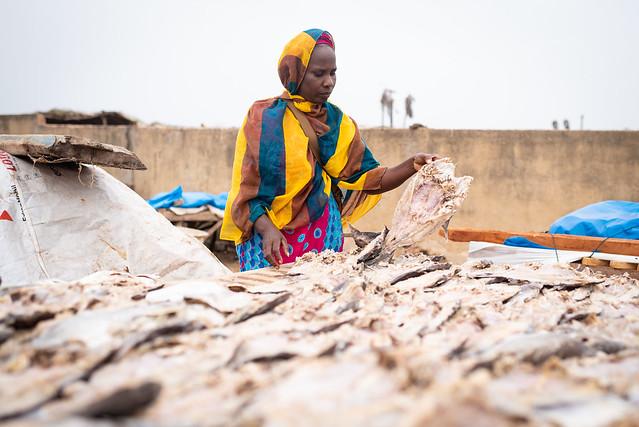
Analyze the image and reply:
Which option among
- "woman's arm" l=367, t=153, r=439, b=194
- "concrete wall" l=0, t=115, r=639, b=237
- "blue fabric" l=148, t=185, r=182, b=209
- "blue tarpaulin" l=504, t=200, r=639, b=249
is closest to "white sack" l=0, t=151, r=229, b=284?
"woman's arm" l=367, t=153, r=439, b=194

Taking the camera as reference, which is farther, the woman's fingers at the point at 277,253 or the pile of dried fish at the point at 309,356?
the woman's fingers at the point at 277,253

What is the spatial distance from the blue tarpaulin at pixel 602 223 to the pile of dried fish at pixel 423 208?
1589 mm

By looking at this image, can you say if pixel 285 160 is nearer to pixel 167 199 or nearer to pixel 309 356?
pixel 309 356

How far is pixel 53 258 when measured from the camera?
2678 mm

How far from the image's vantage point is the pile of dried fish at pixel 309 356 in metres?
0.78

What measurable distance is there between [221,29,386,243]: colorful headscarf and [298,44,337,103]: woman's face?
30 mm

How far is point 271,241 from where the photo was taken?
7.51 ft

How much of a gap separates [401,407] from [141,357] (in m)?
0.53

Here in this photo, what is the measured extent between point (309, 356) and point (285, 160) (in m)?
1.56

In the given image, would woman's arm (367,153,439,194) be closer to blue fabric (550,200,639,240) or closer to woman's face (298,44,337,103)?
woman's face (298,44,337,103)

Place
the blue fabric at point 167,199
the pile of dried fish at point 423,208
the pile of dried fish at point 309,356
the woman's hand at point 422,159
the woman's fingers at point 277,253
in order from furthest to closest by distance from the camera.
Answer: the blue fabric at point 167,199, the woman's hand at point 422,159, the woman's fingers at point 277,253, the pile of dried fish at point 423,208, the pile of dried fish at point 309,356

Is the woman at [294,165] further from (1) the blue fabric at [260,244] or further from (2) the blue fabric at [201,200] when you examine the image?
(2) the blue fabric at [201,200]

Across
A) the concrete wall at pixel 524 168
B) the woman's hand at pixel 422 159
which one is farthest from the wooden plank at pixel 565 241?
the concrete wall at pixel 524 168

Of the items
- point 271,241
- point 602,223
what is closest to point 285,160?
point 271,241
